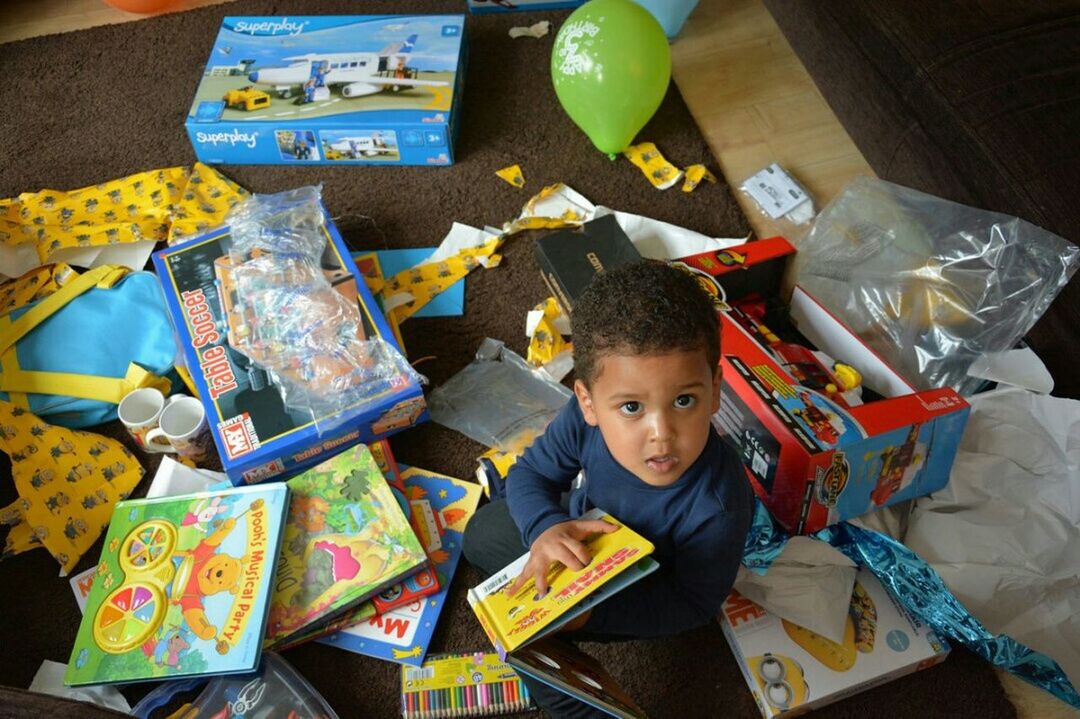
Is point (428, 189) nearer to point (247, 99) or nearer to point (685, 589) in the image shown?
point (247, 99)

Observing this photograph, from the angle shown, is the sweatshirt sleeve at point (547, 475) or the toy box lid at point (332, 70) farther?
the toy box lid at point (332, 70)

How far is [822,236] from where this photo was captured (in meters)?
1.48

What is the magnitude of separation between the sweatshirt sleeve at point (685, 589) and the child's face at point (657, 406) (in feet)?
0.26

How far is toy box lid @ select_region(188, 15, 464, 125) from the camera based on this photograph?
5.49 ft

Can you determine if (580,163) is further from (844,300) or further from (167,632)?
(167,632)

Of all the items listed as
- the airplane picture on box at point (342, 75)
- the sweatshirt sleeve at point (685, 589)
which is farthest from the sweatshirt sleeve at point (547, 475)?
the airplane picture on box at point (342, 75)

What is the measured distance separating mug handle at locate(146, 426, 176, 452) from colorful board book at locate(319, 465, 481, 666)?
369 mm

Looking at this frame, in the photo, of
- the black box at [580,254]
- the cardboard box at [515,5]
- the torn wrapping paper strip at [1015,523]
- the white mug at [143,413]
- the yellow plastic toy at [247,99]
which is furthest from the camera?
the cardboard box at [515,5]

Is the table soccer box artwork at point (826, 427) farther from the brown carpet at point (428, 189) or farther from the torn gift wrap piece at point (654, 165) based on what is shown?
the torn gift wrap piece at point (654, 165)

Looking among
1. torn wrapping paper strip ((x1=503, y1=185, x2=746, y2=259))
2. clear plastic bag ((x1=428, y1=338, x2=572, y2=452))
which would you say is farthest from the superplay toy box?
clear plastic bag ((x1=428, y1=338, x2=572, y2=452))

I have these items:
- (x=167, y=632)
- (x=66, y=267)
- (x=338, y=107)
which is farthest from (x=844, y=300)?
(x=66, y=267)

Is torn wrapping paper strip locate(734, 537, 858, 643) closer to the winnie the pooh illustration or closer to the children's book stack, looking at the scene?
the children's book stack

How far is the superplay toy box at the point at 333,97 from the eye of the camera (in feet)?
5.47

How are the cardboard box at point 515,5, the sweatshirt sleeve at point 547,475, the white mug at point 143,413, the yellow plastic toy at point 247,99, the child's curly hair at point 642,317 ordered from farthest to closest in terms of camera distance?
the cardboard box at point 515,5 < the yellow plastic toy at point 247,99 < the white mug at point 143,413 < the sweatshirt sleeve at point 547,475 < the child's curly hair at point 642,317
